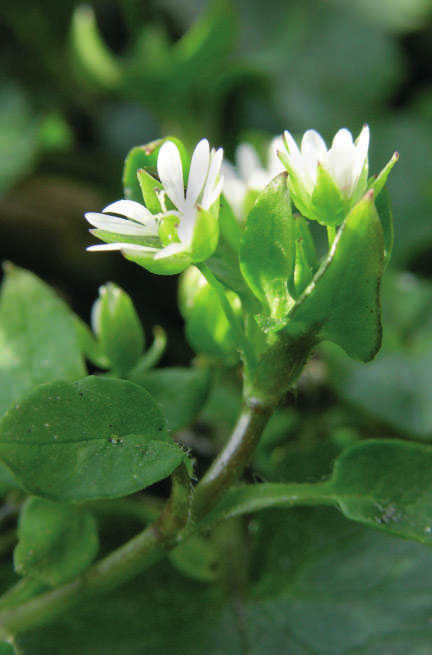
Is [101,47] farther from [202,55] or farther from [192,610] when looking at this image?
[192,610]

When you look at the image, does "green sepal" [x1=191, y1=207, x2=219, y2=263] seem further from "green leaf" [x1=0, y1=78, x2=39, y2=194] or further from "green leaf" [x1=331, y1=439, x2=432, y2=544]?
"green leaf" [x1=0, y1=78, x2=39, y2=194]

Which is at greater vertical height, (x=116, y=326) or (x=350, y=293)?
(x=350, y=293)

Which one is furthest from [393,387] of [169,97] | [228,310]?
[169,97]

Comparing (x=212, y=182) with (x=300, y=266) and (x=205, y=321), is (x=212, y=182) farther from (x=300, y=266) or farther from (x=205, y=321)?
(x=205, y=321)

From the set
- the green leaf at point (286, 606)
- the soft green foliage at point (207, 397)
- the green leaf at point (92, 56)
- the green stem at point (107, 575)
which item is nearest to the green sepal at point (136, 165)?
the soft green foliage at point (207, 397)

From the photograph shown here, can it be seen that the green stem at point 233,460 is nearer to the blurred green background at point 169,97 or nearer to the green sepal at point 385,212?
the green sepal at point 385,212

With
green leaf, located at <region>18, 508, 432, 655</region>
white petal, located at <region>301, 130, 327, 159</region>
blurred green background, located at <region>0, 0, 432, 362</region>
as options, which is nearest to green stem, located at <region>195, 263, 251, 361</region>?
white petal, located at <region>301, 130, 327, 159</region>

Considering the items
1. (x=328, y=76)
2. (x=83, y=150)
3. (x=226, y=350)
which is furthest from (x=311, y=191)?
(x=328, y=76)
